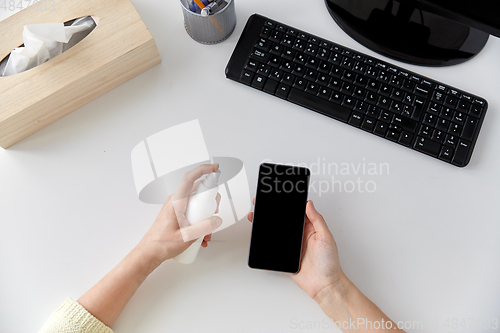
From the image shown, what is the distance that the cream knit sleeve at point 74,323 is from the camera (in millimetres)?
543

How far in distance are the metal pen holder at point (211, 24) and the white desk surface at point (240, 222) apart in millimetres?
21

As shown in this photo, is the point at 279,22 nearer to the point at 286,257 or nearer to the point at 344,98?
the point at 344,98

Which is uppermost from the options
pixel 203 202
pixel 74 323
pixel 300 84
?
pixel 300 84

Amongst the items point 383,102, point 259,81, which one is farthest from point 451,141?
point 259,81

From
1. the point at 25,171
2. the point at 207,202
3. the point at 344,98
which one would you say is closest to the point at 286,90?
the point at 344,98

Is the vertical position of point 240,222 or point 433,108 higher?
point 433,108

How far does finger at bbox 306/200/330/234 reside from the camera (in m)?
0.57

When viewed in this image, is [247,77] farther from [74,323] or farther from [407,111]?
[74,323]

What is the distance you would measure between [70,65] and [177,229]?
1.03ft

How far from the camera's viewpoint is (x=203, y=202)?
566mm

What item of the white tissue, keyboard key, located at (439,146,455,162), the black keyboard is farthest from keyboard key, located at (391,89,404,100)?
the white tissue

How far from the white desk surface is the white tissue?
10cm

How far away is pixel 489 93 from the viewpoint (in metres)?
0.65

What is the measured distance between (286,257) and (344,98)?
28 centimetres
